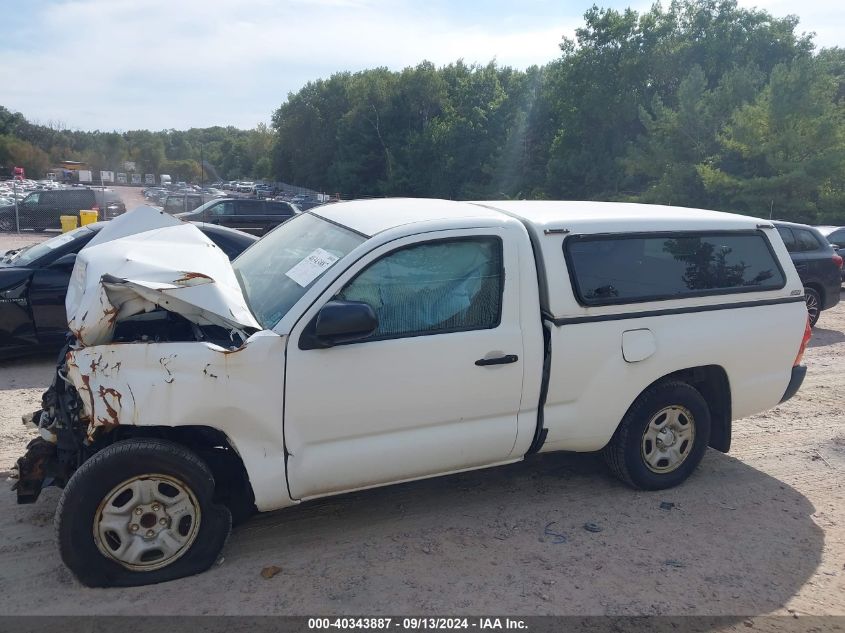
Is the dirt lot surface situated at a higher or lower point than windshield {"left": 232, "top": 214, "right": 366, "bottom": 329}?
lower

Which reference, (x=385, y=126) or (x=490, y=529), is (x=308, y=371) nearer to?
(x=490, y=529)

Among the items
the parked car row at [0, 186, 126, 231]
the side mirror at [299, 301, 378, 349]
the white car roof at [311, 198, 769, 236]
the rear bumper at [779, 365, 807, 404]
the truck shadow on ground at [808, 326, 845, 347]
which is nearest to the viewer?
the side mirror at [299, 301, 378, 349]

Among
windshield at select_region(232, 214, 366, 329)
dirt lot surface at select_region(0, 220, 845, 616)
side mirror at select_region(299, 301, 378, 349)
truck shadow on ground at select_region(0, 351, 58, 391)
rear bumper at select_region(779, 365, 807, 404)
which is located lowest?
dirt lot surface at select_region(0, 220, 845, 616)

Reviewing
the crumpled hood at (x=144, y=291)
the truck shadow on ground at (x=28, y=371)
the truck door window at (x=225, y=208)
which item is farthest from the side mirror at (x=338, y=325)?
the truck door window at (x=225, y=208)

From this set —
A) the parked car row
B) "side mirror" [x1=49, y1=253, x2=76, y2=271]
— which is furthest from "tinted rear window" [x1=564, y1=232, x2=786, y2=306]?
the parked car row

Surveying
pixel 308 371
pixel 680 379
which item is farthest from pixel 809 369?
pixel 308 371

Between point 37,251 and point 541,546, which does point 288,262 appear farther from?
point 37,251

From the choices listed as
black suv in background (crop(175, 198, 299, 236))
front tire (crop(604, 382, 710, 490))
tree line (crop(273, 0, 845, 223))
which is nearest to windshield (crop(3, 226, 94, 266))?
front tire (crop(604, 382, 710, 490))

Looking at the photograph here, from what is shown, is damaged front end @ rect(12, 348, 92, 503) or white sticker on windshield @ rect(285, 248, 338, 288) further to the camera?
white sticker on windshield @ rect(285, 248, 338, 288)

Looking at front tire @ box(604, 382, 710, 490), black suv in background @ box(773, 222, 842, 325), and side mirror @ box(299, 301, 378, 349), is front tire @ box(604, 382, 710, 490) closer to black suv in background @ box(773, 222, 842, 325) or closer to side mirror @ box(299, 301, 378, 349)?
side mirror @ box(299, 301, 378, 349)

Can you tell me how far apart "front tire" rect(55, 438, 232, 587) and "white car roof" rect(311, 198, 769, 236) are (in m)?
1.60

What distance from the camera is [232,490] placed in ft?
12.6

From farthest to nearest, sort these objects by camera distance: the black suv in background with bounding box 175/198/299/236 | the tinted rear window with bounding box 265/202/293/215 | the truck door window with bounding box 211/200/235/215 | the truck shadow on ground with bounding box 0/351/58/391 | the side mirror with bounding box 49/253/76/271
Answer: the tinted rear window with bounding box 265/202/293/215 < the truck door window with bounding box 211/200/235/215 < the black suv in background with bounding box 175/198/299/236 < the side mirror with bounding box 49/253/76/271 < the truck shadow on ground with bounding box 0/351/58/391

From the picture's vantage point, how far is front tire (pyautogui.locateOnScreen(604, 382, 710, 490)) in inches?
175
